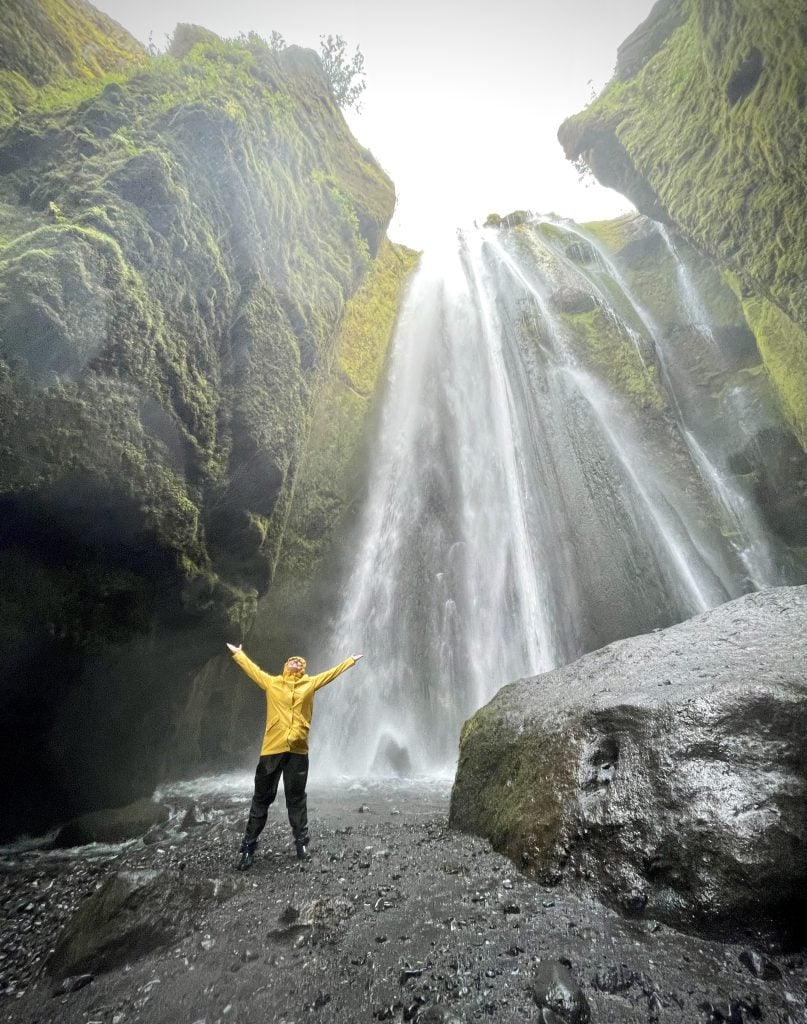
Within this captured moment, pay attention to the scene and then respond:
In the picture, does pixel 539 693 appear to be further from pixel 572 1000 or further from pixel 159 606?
pixel 159 606

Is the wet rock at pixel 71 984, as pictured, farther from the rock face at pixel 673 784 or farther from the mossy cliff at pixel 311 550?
the mossy cliff at pixel 311 550

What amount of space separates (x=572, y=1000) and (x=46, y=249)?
794 cm

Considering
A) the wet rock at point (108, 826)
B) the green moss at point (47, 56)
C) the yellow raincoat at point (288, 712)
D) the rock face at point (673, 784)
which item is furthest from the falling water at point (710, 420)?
the green moss at point (47, 56)

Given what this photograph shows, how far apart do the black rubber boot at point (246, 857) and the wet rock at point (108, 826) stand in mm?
2666

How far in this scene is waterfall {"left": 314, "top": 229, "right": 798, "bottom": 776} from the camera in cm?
1192

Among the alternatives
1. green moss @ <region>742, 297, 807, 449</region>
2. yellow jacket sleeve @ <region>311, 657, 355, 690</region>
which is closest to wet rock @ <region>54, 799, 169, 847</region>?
yellow jacket sleeve @ <region>311, 657, 355, 690</region>

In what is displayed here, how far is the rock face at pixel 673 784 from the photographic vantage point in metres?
2.77

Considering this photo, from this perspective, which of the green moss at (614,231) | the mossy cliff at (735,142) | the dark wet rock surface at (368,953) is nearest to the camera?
the dark wet rock surface at (368,953)

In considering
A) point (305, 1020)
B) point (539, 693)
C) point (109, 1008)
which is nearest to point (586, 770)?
point (539, 693)

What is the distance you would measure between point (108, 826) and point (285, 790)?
3630 millimetres

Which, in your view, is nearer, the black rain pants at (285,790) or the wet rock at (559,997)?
the wet rock at (559,997)

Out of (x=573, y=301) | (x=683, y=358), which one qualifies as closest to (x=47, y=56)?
(x=573, y=301)

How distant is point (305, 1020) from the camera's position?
7.39 ft

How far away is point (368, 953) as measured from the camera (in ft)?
9.09
